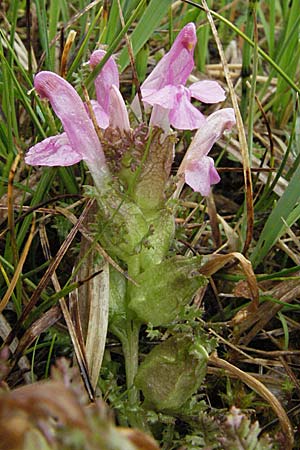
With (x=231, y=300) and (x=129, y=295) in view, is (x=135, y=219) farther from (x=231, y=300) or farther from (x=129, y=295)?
(x=231, y=300)

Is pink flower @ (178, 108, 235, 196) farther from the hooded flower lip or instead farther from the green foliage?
the green foliage

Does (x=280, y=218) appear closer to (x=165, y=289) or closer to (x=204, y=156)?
(x=204, y=156)

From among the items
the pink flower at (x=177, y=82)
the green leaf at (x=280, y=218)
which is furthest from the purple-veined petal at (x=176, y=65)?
the green leaf at (x=280, y=218)

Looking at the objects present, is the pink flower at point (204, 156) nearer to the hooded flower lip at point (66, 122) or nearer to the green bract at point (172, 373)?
the hooded flower lip at point (66, 122)

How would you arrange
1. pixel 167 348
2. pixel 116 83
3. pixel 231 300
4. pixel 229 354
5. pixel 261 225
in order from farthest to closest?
pixel 261 225
pixel 231 300
pixel 229 354
pixel 116 83
pixel 167 348

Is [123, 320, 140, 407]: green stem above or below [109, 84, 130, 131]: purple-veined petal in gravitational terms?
below

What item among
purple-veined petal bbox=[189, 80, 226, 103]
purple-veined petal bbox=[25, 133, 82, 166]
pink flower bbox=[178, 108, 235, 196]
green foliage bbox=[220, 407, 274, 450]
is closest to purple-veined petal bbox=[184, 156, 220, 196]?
pink flower bbox=[178, 108, 235, 196]

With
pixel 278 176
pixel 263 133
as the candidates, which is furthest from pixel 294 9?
pixel 278 176
